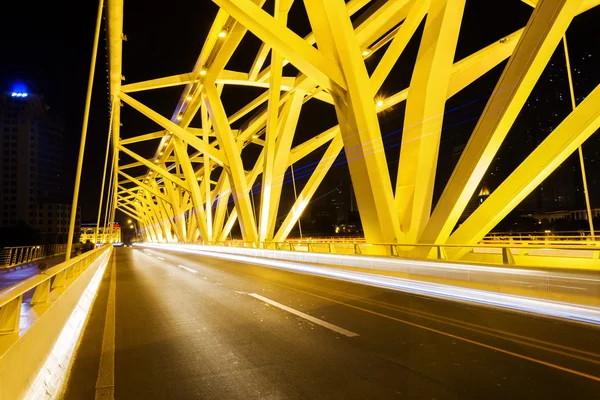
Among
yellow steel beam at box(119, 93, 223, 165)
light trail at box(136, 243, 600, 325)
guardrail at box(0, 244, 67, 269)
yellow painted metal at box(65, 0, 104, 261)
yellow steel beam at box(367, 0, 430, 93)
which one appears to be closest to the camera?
light trail at box(136, 243, 600, 325)

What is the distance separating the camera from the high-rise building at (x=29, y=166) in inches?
4395

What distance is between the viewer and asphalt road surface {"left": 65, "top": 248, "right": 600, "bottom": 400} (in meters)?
4.10

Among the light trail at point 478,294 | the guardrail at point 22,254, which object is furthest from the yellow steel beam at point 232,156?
the guardrail at point 22,254

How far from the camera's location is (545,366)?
470cm

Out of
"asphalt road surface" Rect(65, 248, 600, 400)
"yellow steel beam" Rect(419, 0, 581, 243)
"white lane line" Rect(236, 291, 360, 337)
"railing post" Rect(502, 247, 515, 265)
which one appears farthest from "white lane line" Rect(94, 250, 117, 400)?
"yellow steel beam" Rect(419, 0, 581, 243)

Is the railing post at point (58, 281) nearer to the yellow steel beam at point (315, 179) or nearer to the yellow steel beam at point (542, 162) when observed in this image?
the yellow steel beam at point (542, 162)

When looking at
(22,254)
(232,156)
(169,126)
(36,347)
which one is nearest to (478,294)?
(36,347)

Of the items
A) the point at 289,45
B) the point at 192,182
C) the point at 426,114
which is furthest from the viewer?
the point at 192,182

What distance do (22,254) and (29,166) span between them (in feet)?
333

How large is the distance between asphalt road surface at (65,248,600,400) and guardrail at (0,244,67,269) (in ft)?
70.2

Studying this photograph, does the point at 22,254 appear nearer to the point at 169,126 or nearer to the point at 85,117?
the point at 169,126

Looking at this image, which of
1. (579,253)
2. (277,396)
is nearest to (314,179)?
(579,253)

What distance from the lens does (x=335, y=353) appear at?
17.4 ft

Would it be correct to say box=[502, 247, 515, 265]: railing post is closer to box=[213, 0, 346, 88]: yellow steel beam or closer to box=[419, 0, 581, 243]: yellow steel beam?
box=[419, 0, 581, 243]: yellow steel beam
